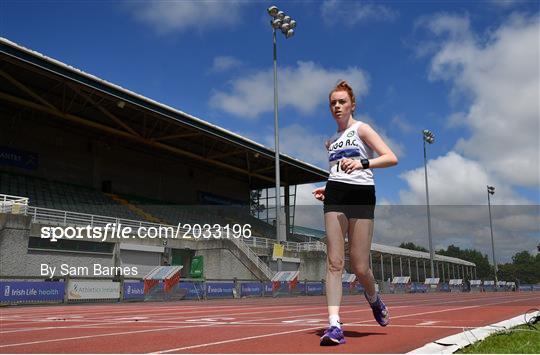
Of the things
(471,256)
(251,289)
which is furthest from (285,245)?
(471,256)

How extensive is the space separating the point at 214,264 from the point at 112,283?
13309 millimetres

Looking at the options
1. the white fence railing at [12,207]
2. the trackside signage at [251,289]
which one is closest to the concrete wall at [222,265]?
the trackside signage at [251,289]

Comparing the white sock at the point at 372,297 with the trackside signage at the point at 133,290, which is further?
the trackside signage at the point at 133,290

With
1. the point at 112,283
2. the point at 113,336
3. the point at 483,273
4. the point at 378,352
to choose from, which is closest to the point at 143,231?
the point at 112,283

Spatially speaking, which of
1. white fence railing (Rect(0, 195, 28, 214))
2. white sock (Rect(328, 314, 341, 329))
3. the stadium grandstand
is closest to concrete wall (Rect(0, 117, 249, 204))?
the stadium grandstand

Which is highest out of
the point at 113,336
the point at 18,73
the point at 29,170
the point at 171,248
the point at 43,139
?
the point at 18,73

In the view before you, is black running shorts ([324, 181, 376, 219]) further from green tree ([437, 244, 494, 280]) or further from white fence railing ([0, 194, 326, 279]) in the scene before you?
green tree ([437, 244, 494, 280])

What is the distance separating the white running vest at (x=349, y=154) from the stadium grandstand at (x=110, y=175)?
2341 cm

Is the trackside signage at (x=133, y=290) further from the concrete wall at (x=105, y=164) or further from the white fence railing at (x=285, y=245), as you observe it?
the concrete wall at (x=105, y=164)

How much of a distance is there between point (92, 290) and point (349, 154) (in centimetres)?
1915

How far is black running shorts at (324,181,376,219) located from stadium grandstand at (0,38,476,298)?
2349 cm

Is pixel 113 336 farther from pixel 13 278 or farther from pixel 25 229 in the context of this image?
pixel 25 229

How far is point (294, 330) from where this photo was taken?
615 cm

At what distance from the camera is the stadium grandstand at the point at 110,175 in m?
27.8
